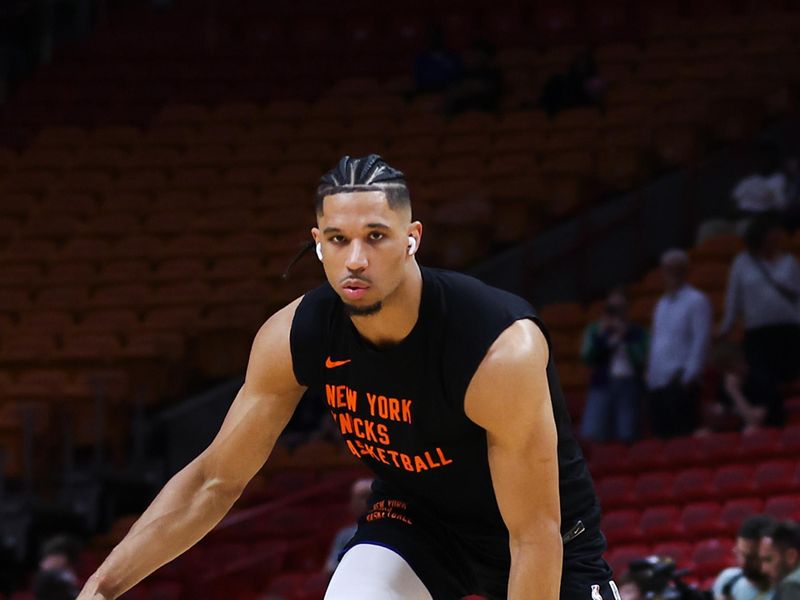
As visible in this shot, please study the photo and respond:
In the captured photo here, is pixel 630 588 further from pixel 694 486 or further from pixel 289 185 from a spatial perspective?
pixel 289 185

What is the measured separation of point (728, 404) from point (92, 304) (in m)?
5.63

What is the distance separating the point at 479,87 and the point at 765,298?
6.20m

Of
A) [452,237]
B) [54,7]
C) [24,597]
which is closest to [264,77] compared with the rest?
[54,7]

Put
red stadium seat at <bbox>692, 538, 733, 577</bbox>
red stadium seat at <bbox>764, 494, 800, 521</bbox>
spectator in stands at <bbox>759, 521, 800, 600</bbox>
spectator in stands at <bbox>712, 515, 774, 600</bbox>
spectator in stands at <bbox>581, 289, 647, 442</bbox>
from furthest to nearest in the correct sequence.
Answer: spectator in stands at <bbox>581, 289, 647, 442</bbox>, red stadium seat at <bbox>764, 494, 800, 521</bbox>, red stadium seat at <bbox>692, 538, 733, 577</bbox>, spectator in stands at <bbox>712, 515, 774, 600</bbox>, spectator in stands at <bbox>759, 521, 800, 600</bbox>

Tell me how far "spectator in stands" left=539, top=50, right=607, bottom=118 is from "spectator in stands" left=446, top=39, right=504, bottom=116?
2.09ft

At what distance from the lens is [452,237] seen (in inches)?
568

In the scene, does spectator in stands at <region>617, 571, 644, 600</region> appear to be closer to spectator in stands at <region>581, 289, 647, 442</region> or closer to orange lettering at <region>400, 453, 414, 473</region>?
orange lettering at <region>400, 453, 414, 473</region>

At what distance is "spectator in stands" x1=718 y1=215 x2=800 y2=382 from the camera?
10.7 m

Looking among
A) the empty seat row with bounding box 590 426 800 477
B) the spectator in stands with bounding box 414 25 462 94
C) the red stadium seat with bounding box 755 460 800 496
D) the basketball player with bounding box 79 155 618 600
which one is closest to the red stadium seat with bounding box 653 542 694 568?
the red stadium seat with bounding box 755 460 800 496

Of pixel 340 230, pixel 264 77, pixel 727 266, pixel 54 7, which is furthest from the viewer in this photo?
pixel 54 7

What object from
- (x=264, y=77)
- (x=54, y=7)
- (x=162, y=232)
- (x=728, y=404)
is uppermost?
(x=54, y=7)

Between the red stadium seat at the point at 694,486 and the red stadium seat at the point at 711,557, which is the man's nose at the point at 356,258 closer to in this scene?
the red stadium seat at the point at 711,557

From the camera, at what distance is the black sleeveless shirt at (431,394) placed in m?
4.23

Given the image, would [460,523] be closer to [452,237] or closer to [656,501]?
[656,501]
